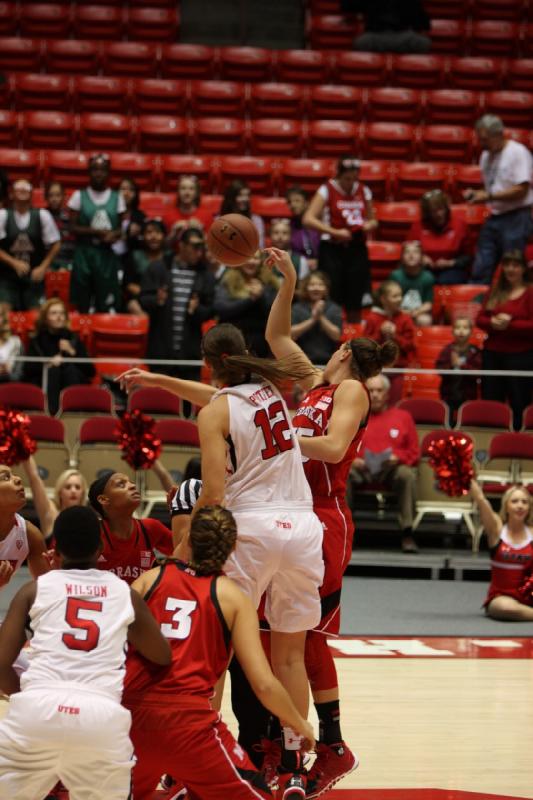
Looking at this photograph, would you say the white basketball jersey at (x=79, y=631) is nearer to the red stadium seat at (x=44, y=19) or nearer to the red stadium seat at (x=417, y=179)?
the red stadium seat at (x=417, y=179)

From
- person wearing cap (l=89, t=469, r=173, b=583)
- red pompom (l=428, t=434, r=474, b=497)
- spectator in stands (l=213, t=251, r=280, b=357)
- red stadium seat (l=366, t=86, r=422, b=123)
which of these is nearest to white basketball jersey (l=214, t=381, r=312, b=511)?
person wearing cap (l=89, t=469, r=173, b=583)

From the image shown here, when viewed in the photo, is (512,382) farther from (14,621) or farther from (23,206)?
(14,621)

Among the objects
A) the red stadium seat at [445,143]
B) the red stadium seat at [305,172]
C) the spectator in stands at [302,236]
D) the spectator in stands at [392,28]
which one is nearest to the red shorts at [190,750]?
the spectator in stands at [302,236]

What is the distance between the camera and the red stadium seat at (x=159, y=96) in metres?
13.9

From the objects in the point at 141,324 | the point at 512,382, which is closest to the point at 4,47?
the point at 141,324

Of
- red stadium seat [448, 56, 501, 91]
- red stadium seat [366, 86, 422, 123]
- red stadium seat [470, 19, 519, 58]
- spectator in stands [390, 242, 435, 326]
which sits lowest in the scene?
spectator in stands [390, 242, 435, 326]

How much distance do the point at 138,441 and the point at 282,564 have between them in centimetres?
417

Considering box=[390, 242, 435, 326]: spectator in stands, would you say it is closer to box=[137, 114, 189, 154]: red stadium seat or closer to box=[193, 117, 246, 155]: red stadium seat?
box=[193, 117, 246, 155]: red stadium seat

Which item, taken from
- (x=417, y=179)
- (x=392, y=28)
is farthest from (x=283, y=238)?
(x=392, y=28)

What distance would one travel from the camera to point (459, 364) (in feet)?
32.4

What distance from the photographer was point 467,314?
1043cm

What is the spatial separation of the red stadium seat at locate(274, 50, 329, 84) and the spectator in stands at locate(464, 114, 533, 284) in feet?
12.8

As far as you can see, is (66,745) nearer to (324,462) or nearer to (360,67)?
(324,462)

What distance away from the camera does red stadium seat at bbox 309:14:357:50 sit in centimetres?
1510
